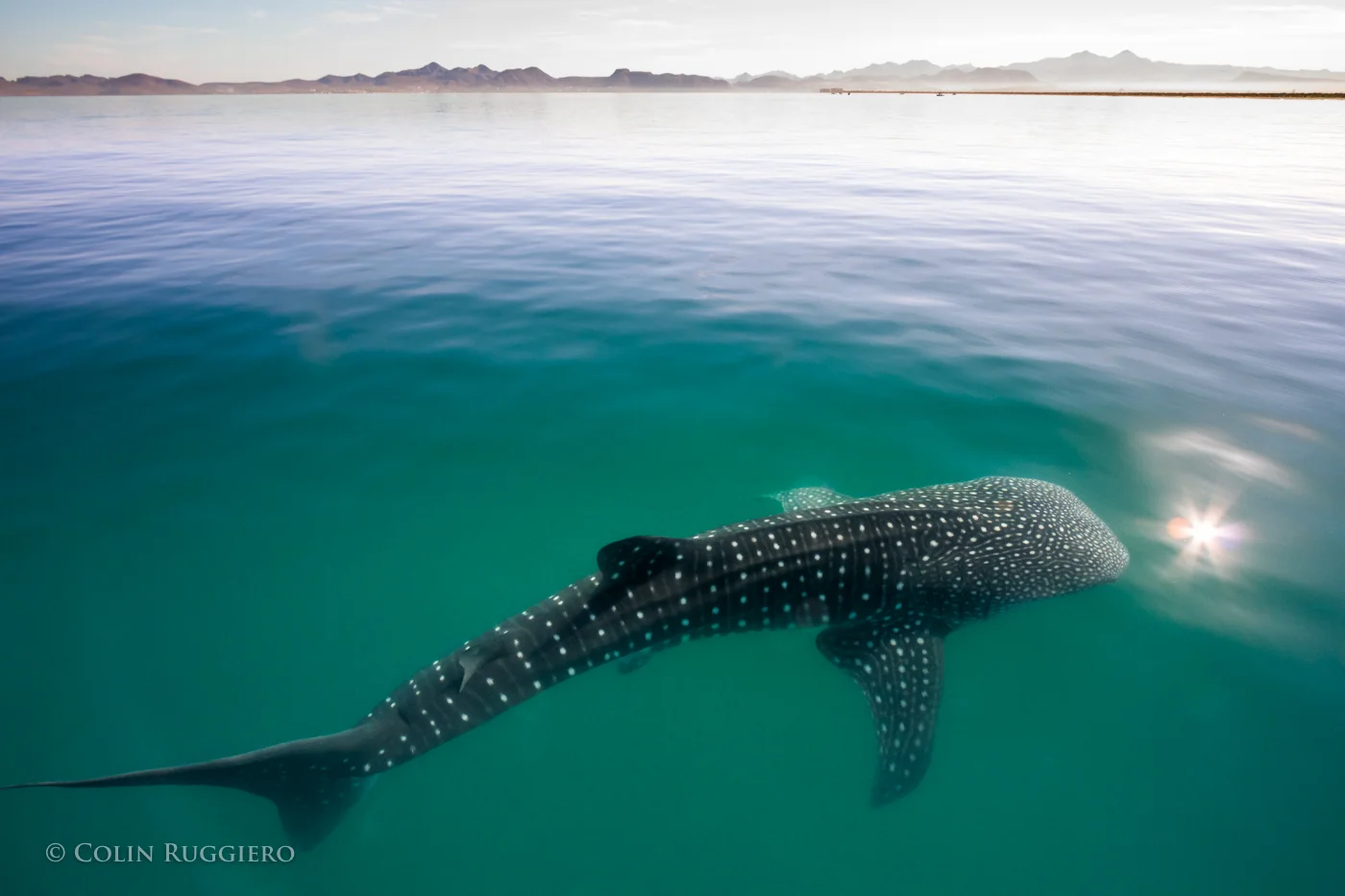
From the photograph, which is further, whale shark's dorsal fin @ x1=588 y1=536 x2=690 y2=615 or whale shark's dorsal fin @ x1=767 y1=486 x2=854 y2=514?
whale shark's dorsal fin @ x1=767 y1=486 x2=854 y2=514

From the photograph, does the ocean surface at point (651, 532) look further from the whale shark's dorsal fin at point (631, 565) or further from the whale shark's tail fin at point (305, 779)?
the whale shark's dorsal fin at point (631, 565)

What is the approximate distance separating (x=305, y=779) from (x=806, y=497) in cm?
699

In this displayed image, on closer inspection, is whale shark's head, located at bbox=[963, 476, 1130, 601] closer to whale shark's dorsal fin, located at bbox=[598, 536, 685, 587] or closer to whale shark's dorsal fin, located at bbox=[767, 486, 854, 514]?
whale shark's dorsal fin, located at bbox=[767, 486, 854, 514]

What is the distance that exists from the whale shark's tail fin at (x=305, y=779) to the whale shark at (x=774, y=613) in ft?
0.04

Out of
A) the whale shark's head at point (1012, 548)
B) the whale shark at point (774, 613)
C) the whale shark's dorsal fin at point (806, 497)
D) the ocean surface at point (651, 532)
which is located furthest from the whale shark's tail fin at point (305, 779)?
the whale shark's head at point (1012, 548)

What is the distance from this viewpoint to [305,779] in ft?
20.5

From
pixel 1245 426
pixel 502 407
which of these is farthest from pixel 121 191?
pixel 1245 426

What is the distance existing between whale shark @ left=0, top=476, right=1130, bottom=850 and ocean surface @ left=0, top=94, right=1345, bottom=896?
458 mm

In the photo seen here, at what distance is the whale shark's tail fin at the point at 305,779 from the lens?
600 centimetres

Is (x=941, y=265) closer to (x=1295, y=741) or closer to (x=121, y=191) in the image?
(x=1295, y=741)

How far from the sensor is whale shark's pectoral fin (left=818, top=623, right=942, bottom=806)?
21.7 feet

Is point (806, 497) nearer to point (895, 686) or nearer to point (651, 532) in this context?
point (651, 532)

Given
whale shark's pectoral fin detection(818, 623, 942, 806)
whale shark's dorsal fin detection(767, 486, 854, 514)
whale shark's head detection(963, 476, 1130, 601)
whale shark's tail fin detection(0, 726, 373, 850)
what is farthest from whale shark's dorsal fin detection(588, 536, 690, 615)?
whale shark's head detection(963, 476, 1130, 601)

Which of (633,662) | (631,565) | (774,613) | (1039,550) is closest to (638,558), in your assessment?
(631,565)
